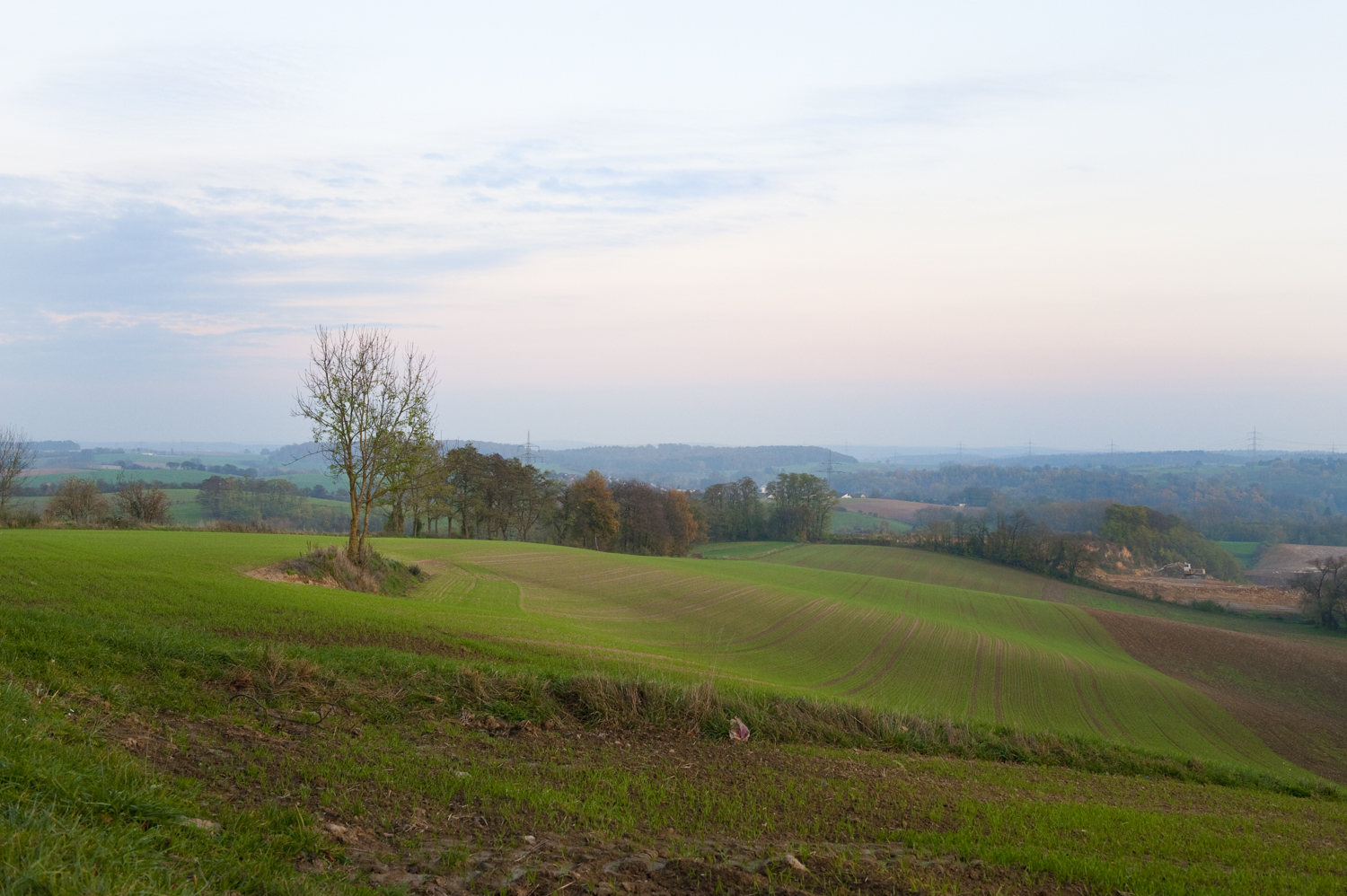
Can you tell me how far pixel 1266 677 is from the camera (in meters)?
38.2

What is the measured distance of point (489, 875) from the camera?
16.4ft

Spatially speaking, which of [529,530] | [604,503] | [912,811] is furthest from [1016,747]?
[529,530]

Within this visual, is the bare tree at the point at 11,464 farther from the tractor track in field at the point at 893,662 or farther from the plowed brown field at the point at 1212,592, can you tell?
the plowed brown field at the point at 1212,592

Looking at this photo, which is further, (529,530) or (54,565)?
(529,530)

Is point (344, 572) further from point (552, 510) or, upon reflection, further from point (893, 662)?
point (552, 510)

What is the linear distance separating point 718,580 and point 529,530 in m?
36.5

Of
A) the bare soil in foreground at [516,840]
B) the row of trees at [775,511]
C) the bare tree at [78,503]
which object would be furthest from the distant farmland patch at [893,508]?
the bare soil in foreground at [516,840]

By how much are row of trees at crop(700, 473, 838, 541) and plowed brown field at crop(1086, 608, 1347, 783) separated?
51345 mm

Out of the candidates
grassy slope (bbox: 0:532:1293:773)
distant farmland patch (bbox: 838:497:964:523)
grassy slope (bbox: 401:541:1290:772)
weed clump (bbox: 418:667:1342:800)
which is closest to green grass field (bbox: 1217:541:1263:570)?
distant farmland patch (bbox: 838:497:964:523)

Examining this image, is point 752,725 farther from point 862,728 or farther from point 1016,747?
point 1016,747

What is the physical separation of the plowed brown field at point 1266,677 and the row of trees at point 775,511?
2021 inches

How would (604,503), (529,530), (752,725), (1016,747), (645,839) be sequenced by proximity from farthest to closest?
(529,530), (604,503), (1016,747), (752,725), (645,839)

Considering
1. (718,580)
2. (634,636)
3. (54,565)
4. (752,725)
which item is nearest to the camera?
(752,725)

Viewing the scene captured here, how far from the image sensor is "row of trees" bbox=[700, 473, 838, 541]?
10169 centimetres
